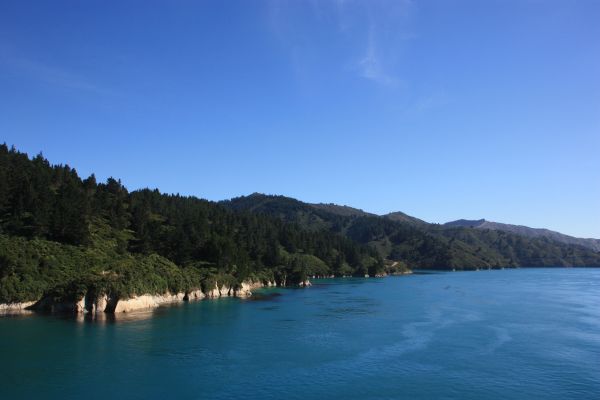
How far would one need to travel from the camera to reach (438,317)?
74562mm

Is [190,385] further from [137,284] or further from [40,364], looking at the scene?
[137,284]

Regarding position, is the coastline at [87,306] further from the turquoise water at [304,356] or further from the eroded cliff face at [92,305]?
the turquoise water at [304,356]

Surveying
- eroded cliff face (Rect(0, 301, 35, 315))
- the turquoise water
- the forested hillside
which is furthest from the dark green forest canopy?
the turquoise water

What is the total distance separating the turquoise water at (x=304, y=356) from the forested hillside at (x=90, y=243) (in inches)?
314

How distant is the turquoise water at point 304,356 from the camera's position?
122ft

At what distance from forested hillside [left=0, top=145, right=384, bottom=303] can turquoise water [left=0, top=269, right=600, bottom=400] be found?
798 centimetres

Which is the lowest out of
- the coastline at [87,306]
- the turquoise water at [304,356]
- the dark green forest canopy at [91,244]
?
the turquoise water at [304,356]

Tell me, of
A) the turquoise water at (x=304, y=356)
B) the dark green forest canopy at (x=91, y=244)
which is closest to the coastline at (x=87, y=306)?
the dark green forest canopy at (x=91, y=244)

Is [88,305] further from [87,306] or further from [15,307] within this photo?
[15,307]

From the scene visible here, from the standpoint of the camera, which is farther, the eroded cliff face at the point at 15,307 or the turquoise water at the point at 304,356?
the eroded cliff face at the point at 15,307

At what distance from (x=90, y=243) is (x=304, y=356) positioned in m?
55.4

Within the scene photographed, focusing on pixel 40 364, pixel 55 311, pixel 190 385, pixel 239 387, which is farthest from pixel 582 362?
pixel 55 311

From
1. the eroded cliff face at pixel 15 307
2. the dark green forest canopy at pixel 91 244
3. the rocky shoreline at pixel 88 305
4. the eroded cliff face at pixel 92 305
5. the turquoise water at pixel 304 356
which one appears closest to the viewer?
the turquoise water at pixel 304 356

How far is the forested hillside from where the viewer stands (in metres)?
70.5
